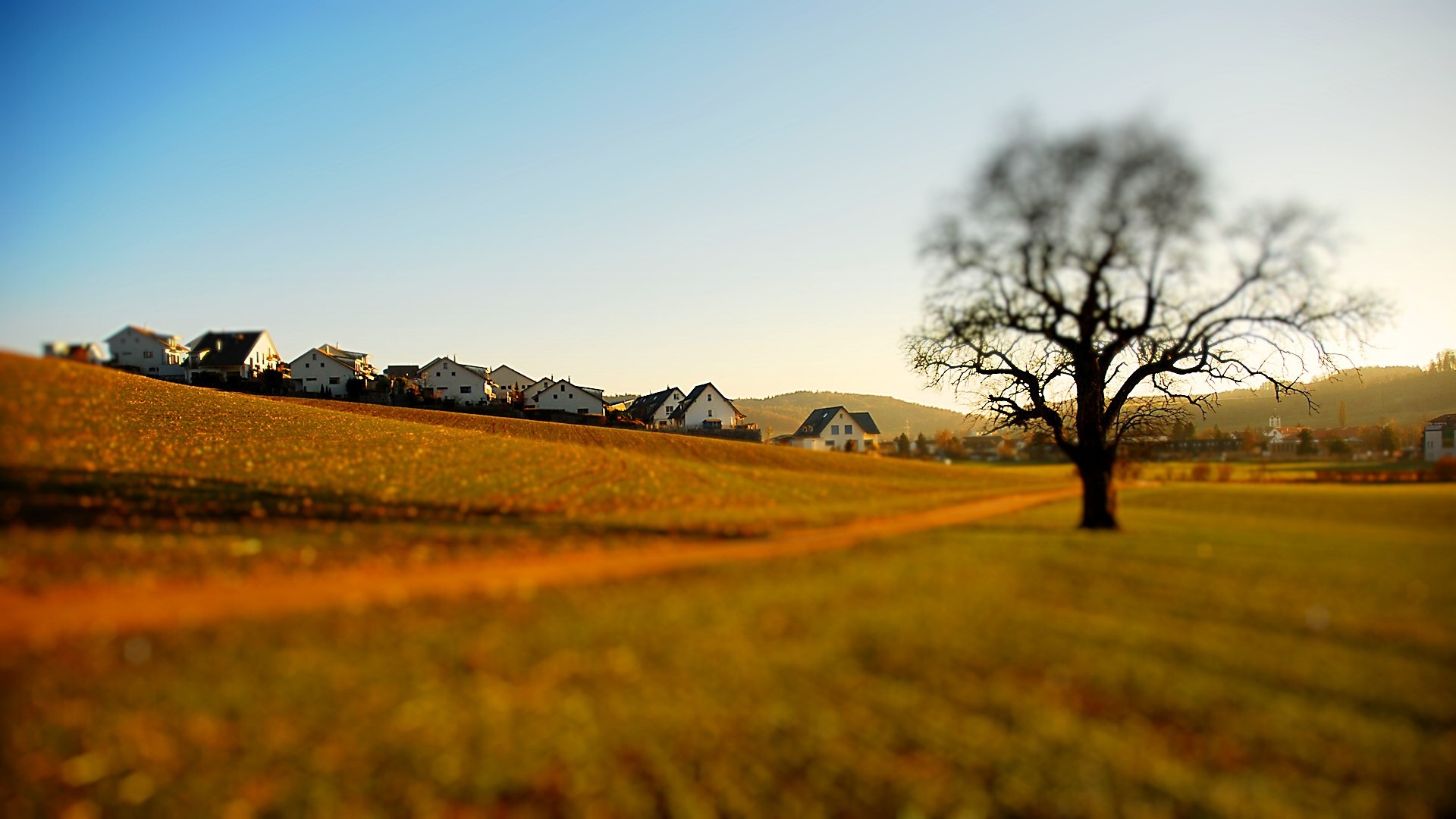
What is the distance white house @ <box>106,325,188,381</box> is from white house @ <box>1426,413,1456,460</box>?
92.7 m

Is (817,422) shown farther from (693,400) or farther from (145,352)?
(145,352)

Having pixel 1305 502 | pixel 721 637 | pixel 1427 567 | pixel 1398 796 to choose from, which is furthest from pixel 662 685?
pixel 1305 502

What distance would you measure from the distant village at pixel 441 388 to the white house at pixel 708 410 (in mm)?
94

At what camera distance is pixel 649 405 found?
11419cm

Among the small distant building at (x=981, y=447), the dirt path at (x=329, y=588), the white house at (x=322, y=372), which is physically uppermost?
the white house at (x=322, y=372)

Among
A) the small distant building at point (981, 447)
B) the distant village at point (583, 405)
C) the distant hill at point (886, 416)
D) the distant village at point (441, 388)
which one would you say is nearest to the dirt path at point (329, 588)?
the distant village at point (583, 405)

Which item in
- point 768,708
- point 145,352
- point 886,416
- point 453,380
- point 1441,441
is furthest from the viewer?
point 886,416

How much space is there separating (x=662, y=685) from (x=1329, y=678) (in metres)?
8.65

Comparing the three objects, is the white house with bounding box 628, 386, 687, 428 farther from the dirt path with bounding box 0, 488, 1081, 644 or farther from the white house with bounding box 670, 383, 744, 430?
the dirt path with bounding box 0, 488, 1081, 644

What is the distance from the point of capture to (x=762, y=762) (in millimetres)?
8266

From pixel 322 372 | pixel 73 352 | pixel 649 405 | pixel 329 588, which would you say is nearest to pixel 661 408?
pixel 649 405

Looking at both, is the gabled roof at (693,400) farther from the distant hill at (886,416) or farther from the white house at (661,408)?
the distant hill at (886,416)

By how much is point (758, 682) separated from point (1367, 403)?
80.4 meters

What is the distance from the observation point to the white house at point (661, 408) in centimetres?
10400
